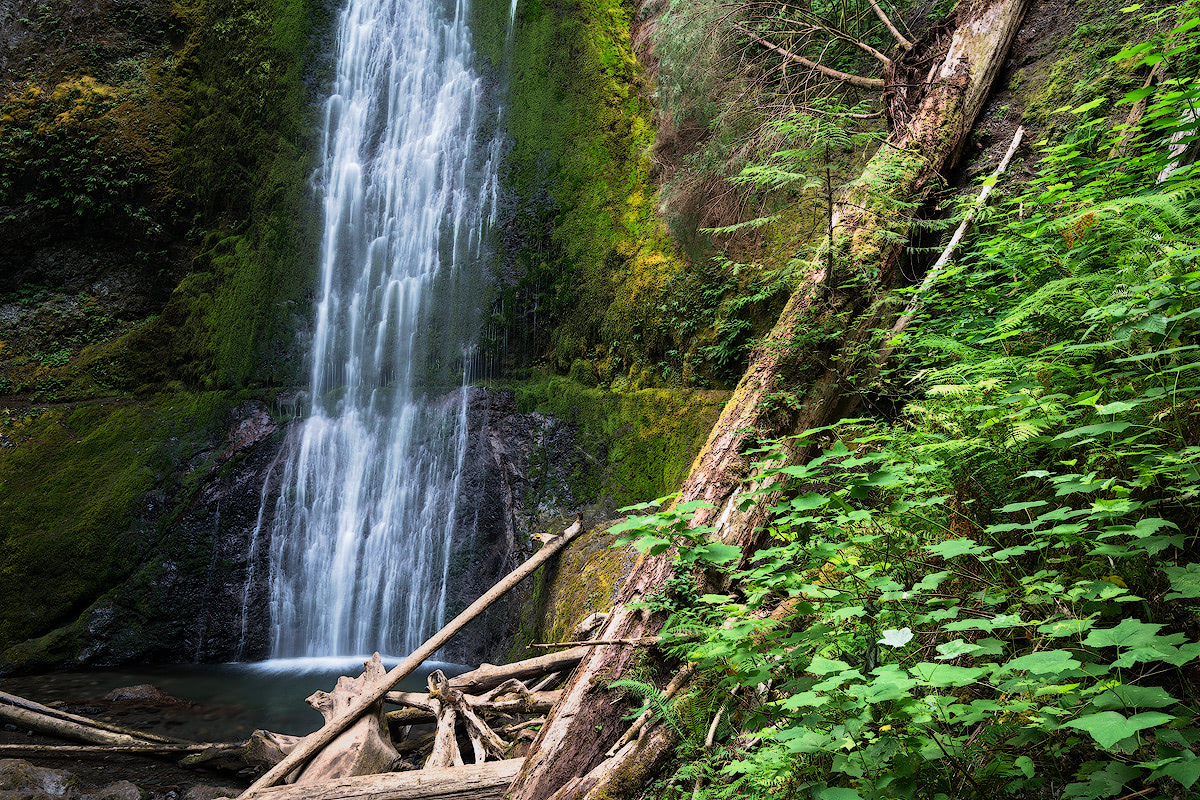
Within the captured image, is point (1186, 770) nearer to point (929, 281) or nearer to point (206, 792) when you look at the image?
point (929, 281)

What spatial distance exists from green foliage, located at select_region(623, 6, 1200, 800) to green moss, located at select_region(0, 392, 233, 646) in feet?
35.1

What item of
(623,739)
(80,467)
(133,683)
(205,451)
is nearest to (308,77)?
(205,451)

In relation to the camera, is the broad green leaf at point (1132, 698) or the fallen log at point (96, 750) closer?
the broad green leaf at point (1132, 698)

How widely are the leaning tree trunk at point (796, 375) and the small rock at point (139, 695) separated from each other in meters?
7.02

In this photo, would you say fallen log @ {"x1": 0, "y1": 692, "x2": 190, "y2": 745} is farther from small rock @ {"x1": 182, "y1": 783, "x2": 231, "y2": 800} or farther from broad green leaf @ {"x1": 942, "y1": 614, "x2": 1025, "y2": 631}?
broad green leaf @ {"x1": 942, "y1": 614, "x2": 1025, "y2": 631}

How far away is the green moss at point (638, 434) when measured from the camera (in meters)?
6.72

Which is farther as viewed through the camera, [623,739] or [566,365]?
[566,365]

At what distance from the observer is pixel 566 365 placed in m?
8.87

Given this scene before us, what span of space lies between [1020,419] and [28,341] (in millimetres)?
16423

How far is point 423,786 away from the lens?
142 inches

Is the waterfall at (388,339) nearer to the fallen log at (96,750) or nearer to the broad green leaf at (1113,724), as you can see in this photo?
the fallen log at (96,750)

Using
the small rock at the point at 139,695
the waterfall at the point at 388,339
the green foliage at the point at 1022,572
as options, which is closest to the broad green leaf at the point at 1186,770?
the green foliage at the point at 1022,572

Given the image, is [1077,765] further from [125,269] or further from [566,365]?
[125,269]

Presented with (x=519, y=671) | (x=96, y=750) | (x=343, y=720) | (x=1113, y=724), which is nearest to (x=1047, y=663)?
(x=1113, y=724)
